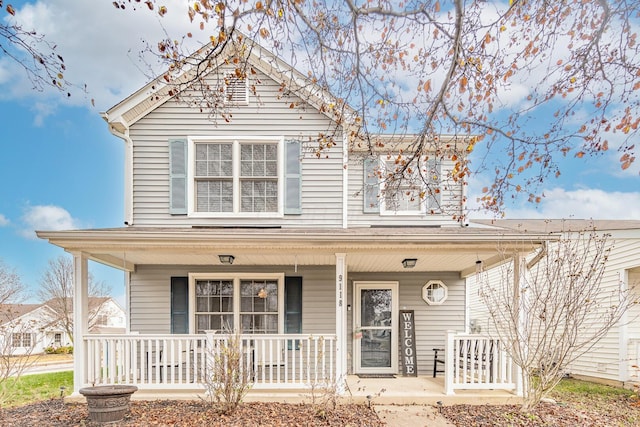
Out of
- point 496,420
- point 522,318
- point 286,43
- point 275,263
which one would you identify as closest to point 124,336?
point 275,263

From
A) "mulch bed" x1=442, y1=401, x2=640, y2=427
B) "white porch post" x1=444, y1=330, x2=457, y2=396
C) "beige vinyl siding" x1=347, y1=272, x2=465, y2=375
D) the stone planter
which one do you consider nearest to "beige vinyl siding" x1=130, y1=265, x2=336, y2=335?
"beige vinyl siding" x1=347, y1=272, x2=465, y2=375

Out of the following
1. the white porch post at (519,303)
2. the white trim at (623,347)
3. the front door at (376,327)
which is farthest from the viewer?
the white trim at (623,347)

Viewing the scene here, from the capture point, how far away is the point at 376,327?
7.96 meters

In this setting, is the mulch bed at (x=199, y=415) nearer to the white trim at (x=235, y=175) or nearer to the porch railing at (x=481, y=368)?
the porch railing at (x=481, y=368)

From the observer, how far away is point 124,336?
19.5 feet

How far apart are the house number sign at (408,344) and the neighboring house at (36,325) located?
6.19 metres

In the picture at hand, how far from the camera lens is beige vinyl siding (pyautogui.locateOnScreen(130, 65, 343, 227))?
749cm

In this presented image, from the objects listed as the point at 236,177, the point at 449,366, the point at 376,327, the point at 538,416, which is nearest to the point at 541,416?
the point at 538,416

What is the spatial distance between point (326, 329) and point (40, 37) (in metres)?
6.25

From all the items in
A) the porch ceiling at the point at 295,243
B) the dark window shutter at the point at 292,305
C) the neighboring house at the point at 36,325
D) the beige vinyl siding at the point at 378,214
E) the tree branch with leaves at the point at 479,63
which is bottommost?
the neighboring house at the point at 36,325

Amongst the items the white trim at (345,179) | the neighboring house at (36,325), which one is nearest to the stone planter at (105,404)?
the neighboring house at (36,325)

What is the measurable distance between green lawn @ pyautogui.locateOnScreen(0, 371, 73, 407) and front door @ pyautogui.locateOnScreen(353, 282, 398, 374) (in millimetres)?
5264

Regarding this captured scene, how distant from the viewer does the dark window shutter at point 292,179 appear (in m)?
7.50

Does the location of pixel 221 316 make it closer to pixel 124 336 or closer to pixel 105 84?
pixel 124 336
